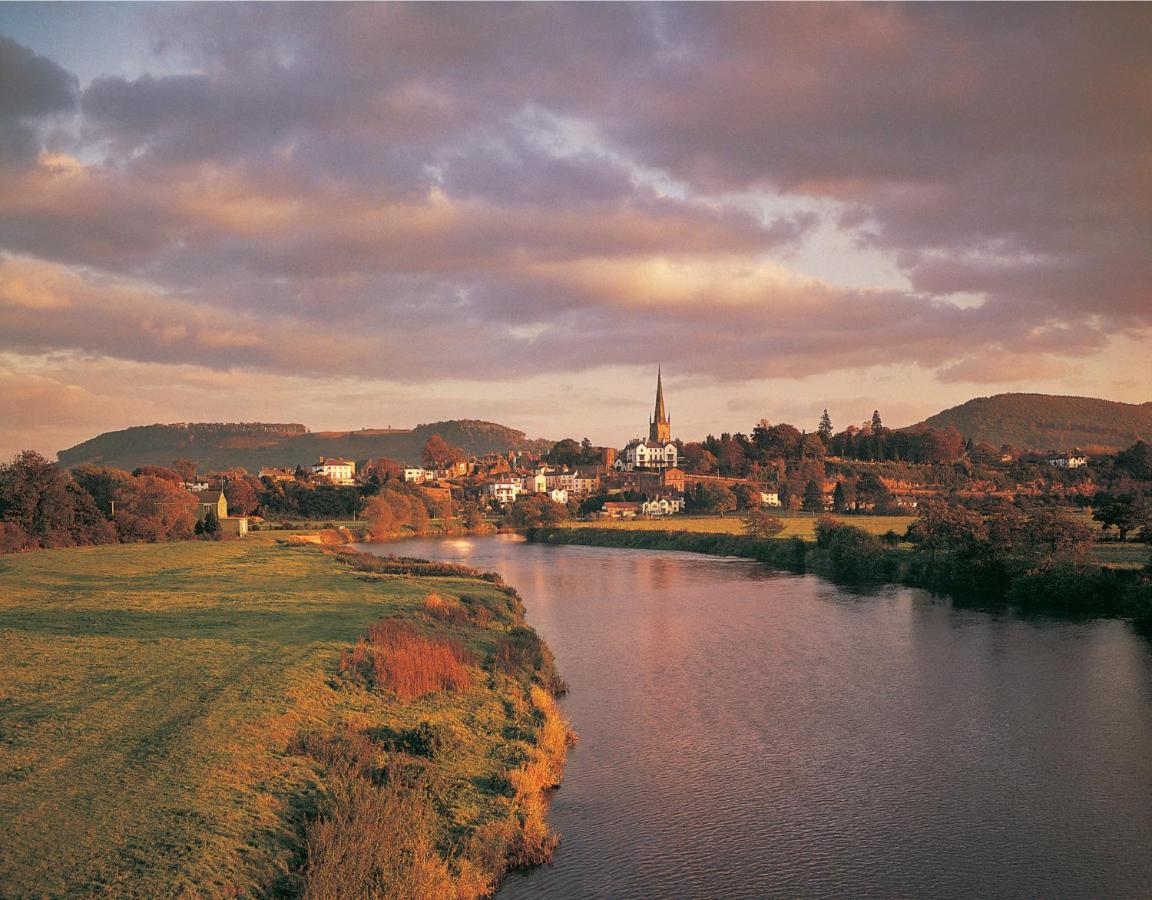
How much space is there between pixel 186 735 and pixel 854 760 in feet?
51.1

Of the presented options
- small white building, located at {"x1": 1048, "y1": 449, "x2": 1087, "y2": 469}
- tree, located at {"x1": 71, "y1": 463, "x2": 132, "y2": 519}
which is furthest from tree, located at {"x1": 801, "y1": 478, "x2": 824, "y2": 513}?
tree, located at {"x1": 71, "y1": 463, "x2": 132, "y2": 519}

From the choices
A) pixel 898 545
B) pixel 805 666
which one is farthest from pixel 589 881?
pixel 898 545

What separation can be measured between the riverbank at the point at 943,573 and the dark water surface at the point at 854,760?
3.94m

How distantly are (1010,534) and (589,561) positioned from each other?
1482 inches

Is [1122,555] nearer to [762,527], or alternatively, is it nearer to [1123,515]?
[1123,515]

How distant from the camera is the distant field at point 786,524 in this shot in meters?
84.3

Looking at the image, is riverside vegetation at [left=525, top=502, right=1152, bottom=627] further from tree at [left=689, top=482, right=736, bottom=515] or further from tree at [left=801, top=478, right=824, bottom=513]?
tree at [left=689, top=482, right=736, bottom=515]

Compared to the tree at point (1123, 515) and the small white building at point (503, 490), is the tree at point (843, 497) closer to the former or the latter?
the tree at point (1123, 515)

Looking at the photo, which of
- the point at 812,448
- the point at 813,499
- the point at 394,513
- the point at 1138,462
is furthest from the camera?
the point at 812,448

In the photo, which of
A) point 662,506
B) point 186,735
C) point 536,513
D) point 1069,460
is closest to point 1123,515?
point 186,735

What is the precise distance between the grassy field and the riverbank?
98.2 ft

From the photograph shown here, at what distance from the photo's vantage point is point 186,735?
1566cm

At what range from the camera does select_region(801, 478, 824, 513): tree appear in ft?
399

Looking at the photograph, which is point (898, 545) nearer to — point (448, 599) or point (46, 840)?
point (448, 599)
